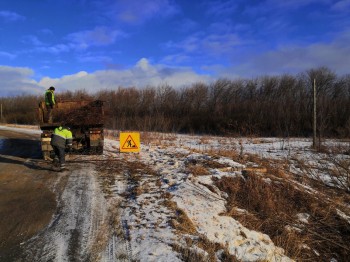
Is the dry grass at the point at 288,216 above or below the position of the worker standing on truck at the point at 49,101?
below

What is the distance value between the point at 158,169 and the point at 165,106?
45.6 metres

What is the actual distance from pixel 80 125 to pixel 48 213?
6.26 meters

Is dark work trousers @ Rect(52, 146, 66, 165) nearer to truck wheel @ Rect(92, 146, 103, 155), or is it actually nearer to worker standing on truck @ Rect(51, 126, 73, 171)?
worker standing on truck @ Rect(51, 126, 73, 171)

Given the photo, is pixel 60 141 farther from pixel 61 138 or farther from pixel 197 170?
pixel 197 170

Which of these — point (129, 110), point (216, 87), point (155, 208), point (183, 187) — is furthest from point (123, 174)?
point (216, 87)

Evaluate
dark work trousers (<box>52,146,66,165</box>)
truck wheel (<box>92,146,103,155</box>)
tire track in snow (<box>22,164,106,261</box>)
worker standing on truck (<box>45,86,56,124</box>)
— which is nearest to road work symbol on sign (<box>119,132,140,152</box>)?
truck wheel (<box>92,146,103,155</box>)

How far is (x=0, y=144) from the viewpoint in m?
17.6

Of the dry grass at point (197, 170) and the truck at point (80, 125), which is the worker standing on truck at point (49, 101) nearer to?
the truck at point (80, 125)

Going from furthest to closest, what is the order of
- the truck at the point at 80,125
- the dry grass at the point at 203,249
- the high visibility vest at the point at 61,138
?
the truck at the point at 80,125 → the high visibility vest at the point at 61,138 → the dry grass at the point at 203,249

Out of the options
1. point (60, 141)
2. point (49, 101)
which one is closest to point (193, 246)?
point (60, 141)

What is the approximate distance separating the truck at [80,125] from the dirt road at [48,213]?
140 centimetres

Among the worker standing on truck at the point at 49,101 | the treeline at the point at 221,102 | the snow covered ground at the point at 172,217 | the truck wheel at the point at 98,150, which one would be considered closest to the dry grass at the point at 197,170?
the snow covered ground at the point at 172,217

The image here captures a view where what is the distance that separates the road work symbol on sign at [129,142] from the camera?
13.6 meters

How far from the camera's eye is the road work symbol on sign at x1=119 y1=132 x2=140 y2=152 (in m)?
13.6
